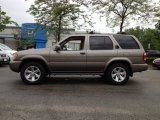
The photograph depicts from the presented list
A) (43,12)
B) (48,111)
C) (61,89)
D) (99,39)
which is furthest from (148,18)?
(48,111)

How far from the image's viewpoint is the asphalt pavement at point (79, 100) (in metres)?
6.93

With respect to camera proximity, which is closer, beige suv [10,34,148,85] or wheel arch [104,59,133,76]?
beige suv [10,34,148,85]

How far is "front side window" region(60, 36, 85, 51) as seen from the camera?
1130 cm

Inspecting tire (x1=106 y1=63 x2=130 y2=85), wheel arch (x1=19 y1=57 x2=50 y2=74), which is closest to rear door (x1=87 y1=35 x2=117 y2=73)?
tire (x1=106 y1=63 x2=130 y2=85)

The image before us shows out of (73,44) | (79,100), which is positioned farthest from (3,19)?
(79,100)

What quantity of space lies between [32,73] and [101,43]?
268 centimetres

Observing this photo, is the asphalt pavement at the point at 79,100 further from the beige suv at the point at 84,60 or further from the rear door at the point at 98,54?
the rear door at the point at 98,54

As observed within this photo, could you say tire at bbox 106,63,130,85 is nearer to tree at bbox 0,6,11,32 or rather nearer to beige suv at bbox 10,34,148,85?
beige suv at bbox 10,34,148,85

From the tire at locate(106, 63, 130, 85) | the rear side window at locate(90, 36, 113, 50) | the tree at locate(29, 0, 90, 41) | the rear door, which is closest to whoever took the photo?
the rear door

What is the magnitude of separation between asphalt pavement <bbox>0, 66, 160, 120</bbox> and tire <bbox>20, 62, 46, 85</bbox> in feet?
0.93

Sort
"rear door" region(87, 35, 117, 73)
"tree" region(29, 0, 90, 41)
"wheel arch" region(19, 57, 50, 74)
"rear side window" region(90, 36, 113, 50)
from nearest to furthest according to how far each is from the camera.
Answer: "wheel arch" region(19, 57, 50, 74) < "rear door" region(87, 35, 117, 73) < "rear side window" region(90, 36, 113, 50) < "tree" region(29, 0, 90, 41)

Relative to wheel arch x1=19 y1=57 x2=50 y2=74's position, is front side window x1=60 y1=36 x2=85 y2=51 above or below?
above

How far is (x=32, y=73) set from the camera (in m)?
11.1

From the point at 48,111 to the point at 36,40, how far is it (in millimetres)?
47288
